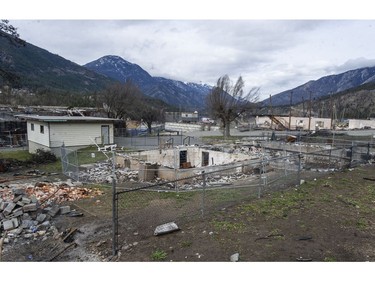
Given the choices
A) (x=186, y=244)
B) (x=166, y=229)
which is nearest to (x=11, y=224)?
(x=166, y=229)

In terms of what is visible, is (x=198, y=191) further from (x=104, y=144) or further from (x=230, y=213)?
(x=104, y=144)

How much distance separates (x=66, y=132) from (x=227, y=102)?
2464 centimetres

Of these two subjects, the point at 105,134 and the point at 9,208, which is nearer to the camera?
the point at 9,208

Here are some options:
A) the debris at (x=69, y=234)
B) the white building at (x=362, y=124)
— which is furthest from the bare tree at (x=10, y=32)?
the white building at (x=362, y=124)

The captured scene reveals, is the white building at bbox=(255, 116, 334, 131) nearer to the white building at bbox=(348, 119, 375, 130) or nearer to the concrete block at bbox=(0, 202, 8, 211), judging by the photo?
the white building at bbox=(348, 119, 375, 130)

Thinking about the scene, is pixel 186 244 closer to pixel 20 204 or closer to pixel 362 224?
pixel 362 224

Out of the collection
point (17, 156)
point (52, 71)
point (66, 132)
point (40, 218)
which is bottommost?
point (17, 156)

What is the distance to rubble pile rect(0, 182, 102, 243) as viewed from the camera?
8.05 m

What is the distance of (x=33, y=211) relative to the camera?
9227 millimetres

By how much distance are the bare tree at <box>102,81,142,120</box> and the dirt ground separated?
3814 cm

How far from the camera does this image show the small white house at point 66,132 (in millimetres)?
23531

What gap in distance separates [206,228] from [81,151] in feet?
65.9

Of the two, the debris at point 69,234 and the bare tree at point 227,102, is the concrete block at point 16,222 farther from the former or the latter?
the bare tree at point 227,102

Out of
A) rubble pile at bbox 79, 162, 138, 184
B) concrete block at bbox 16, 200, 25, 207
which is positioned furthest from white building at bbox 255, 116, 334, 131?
concrete block at bbox 16, 200, 25, 207
